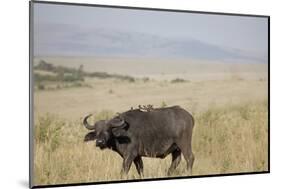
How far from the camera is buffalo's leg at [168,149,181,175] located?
444 centimetres

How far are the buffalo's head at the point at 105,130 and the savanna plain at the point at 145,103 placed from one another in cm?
4

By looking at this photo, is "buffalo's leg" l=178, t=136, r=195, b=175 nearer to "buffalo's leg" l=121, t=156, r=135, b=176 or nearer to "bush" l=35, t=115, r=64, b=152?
"buffalo's leg" l=121, t=156, r=135, b=176

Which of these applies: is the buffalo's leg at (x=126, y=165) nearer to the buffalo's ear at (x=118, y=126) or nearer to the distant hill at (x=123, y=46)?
the buffalo's ear at (x=118, y=126)

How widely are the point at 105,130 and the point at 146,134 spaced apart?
1.03ft

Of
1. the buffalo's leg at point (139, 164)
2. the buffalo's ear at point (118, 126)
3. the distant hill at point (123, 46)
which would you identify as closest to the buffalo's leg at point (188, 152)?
the buffalo's leg at point (139, 164)

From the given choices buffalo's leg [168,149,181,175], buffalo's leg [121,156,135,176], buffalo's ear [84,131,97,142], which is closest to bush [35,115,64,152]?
buffalo's ear [84,131,97,142]

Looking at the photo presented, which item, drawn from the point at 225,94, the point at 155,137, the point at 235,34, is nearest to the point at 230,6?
the point at 235,34

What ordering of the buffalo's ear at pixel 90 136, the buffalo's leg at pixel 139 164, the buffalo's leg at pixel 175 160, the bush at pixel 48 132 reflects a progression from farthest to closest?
the buffalo's leg at pixel 175 160
the buffalo's leg at pixel 139 164
the buffalo's ear at pixel 90 136
the bush at pixel 48 132

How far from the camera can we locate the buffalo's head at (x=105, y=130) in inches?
166

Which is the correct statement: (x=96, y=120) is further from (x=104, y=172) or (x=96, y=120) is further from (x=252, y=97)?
(x=252, y=97)

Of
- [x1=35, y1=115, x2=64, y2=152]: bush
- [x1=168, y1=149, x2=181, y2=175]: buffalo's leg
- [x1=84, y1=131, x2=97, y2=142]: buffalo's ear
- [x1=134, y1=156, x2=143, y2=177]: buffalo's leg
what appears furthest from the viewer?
[x1=168, y1=149, x2=181, y2=175]: buffalo's leg

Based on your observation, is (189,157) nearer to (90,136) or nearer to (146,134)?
(146,134)

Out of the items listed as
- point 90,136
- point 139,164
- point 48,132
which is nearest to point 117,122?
point 90,136

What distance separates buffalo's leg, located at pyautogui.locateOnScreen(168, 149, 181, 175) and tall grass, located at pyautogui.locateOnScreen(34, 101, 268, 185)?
32mm
